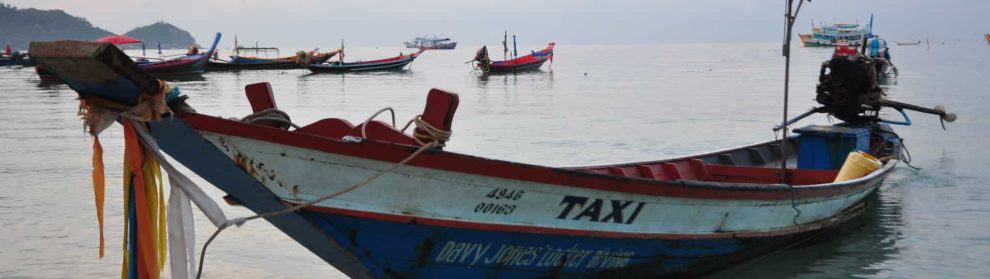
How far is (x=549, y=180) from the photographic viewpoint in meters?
5.39

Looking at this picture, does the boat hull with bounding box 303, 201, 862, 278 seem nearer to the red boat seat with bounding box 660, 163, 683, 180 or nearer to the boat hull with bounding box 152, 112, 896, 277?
the boat hull with bounding box 152, 112, 896, 277

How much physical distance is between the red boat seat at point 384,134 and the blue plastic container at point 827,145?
631cm

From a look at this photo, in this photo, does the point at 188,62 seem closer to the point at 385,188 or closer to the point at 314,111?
the point at 314,111

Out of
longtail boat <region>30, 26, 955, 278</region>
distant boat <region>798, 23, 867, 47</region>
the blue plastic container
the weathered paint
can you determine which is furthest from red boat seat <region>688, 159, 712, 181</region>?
distant boat <region>798, 23, 867, 47</region>

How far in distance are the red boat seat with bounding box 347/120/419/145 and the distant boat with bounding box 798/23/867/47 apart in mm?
119863

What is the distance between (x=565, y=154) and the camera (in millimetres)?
16672

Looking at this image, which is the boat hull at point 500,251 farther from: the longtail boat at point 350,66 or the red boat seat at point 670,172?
the longtail boat at point 350,66

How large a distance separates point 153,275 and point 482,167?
1.84m

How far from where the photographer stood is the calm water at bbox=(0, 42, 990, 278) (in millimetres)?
8500

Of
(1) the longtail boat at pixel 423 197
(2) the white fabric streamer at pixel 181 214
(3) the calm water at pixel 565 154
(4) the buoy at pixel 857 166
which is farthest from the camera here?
(4) the buoy at pixel 857 166

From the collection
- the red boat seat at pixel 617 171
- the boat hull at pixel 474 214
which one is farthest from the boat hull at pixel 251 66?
the boat hull at pixel 474 214

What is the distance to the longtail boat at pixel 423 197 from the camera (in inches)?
179

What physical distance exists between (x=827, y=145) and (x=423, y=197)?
667 cm

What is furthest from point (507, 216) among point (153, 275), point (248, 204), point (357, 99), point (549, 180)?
point (357, 99)
